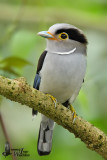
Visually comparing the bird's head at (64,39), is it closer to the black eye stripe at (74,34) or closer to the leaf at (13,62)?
the black eye stripe at (74,34)

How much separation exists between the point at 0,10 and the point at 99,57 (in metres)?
1.61

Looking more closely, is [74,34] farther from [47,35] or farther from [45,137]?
[45,137]

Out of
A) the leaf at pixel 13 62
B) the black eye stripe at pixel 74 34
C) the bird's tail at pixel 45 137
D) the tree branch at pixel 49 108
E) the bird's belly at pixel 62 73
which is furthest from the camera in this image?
the bird's tail at pixel 45 137

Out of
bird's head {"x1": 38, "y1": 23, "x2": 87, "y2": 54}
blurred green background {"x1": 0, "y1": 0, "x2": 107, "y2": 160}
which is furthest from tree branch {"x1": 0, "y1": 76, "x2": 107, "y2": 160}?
blurred green background {"x1": 0, "y1": 0, "x2": 107, "y2": 160}

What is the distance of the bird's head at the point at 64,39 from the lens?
440 centimetres

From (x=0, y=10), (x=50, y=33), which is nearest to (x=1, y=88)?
(x=50, y=33)

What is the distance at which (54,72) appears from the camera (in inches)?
166

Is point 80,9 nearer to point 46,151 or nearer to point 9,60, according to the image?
point 46,151

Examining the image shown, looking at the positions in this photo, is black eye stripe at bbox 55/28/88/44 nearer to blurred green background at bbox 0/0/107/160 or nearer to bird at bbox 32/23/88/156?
bird at bbox 32/23/88/156

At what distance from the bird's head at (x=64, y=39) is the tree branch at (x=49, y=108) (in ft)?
2.55

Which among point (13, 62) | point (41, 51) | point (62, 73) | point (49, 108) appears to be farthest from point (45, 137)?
point (41, 51)

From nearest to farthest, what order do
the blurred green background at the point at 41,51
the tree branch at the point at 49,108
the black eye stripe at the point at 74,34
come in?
the tree branch at the point at 49,108 < the black eye stripe at the point at 74,34 < the blurred green background at the point at 41,51

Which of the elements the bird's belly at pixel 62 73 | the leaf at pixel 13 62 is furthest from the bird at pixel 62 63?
the leaf at pixel 13 62

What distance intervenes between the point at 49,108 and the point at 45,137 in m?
1.16
